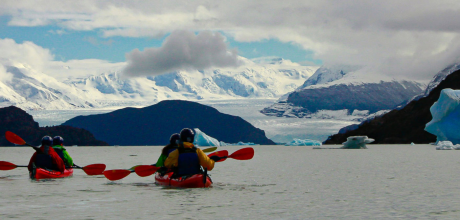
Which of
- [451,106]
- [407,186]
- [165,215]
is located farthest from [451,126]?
[165,215]

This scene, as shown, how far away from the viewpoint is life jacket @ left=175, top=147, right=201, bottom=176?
667 inches

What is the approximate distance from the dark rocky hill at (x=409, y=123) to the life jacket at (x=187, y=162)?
4569 inches

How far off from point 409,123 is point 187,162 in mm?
124584

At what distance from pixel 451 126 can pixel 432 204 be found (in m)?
61.9

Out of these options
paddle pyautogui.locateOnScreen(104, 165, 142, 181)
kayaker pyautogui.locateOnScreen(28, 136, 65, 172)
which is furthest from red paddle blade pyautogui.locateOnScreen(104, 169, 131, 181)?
kayaker pyautogui.locateOnScreen(28, 136, 65, 172)

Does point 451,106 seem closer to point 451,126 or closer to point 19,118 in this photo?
point 451,126

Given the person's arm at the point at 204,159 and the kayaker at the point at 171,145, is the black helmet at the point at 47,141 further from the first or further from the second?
the person's arm at the point at 204,159

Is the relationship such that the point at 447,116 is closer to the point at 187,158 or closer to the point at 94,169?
the point at 94,169

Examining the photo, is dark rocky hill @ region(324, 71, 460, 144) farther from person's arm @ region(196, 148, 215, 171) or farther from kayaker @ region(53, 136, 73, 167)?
person's arm @ region(196, 148, 215, 171)

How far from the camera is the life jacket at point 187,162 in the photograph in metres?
16.9

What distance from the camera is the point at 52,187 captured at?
19203 millimetres

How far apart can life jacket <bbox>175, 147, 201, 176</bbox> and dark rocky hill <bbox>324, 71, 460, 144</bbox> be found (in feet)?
381

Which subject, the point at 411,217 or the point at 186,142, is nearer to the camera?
the point at 411,217

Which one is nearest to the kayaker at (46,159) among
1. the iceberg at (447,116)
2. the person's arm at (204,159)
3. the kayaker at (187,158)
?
the kayaker at (187,158)
